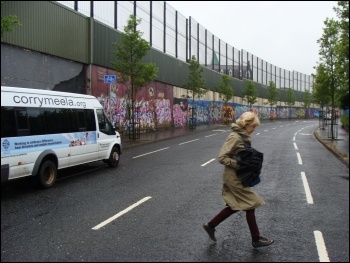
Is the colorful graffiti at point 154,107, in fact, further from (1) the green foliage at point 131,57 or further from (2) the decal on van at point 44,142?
(2) the decal on van at point 44,142

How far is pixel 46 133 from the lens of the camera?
334 inches

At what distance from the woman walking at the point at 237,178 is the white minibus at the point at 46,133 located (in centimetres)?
431

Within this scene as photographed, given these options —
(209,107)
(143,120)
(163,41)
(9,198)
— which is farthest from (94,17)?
(209,107)

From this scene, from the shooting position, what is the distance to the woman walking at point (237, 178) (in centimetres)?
464

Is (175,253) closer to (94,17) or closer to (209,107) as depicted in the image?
(94,17)

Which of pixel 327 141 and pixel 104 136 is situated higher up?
pixel 104 136

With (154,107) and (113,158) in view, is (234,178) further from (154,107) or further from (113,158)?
(154,107)

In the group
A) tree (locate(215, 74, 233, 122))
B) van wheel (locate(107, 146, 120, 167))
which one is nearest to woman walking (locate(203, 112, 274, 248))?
van wheel (locate(107, 146, 120, 167))

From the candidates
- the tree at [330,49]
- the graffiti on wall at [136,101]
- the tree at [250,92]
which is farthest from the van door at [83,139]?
the tree at [250,92]

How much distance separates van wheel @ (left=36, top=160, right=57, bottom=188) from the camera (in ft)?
27.0

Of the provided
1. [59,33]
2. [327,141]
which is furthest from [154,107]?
[327,141]

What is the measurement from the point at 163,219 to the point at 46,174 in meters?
3.61

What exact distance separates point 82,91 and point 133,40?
12.8 ft

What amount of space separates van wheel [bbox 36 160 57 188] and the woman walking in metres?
4.76
